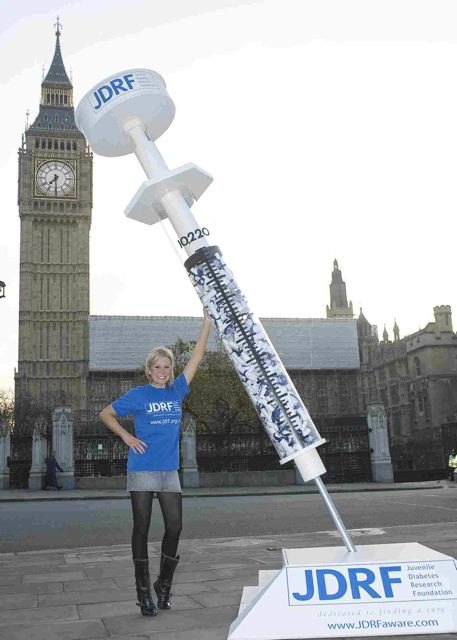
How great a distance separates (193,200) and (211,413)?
36.2 m

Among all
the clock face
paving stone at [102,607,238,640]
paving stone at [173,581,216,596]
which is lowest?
paving stone at [173,581,216,596]

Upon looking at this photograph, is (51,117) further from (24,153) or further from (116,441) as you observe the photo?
(116,441)

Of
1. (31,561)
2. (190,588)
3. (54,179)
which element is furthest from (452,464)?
(54,179)

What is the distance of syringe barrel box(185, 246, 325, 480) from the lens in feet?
13.8

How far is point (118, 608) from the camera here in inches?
164

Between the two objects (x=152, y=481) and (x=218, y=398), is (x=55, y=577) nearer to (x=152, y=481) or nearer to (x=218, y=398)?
(x=152, y=481)

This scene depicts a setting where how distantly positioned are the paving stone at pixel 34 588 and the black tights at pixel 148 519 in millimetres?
1326

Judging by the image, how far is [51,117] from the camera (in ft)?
278

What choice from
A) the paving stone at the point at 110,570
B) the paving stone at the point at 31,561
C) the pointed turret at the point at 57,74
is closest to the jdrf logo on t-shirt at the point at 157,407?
the paving stone at the point at 110,570

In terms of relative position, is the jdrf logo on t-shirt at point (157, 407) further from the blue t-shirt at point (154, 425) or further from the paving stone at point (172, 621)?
the paving stone at point (172, 621)

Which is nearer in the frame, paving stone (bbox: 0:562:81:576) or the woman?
the woman

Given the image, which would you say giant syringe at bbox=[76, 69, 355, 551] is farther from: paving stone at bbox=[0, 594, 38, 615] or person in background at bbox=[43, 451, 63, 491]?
person in background at bbox=[43, 451, 63, 491]

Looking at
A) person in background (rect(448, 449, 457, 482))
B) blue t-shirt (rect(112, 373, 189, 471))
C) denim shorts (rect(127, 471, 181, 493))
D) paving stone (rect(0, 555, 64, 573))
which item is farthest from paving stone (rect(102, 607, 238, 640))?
person in background (rect(448, 449, 457, 482))

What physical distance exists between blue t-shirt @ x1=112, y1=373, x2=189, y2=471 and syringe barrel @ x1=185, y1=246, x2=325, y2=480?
57 cm
